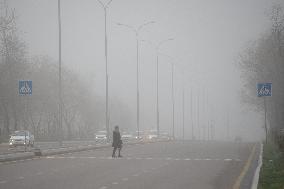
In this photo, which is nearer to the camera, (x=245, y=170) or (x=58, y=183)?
(x=58, y=183)

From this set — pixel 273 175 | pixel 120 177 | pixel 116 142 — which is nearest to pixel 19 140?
pixel 116 142

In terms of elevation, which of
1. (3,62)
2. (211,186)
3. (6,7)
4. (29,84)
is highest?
(6,7)

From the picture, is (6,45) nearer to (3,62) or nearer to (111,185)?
(3,62)

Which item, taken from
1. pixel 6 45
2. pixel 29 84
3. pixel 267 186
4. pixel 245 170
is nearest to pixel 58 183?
pixel 267 186

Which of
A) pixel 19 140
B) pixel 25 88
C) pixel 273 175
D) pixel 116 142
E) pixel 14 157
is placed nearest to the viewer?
pixel 273 175

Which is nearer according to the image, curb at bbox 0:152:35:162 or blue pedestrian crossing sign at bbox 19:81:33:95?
curb at bbox 0:152:35:162

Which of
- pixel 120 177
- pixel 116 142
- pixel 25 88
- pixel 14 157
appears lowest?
pixel 120 177

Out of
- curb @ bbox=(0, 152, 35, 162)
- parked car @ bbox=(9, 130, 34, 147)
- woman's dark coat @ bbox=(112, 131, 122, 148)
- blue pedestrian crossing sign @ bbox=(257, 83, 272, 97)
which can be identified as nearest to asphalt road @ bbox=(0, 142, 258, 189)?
curb @ bbox=(0, 152, 35, 162)

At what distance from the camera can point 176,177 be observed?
74.0 feet

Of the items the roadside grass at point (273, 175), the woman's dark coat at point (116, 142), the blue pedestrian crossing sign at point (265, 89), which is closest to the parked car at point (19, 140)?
the woman's dark coat at point (116, 142)

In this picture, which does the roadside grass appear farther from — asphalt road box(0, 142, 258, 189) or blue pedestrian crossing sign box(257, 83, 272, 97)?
blue pedestrian crossing sign box(257, 83, 272, 97)

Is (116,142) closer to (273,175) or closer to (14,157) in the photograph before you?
(14,157)

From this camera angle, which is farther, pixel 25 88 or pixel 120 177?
pixel 25 88

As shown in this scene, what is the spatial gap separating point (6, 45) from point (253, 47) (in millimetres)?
25474
